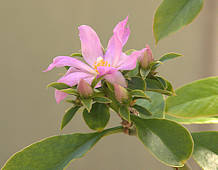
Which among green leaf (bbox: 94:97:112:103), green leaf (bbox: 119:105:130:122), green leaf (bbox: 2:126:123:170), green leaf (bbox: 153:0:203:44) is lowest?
green leaf (bbox: 2:126:123:170)

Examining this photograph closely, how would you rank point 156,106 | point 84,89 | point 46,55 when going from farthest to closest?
point 46,55, point 156,106, point 84,89

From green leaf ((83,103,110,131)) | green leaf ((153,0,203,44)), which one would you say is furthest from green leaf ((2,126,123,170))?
green leaf ((153,0,203,44))

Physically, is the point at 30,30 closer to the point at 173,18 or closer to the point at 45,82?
the point at 45,82

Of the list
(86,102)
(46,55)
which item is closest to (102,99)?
(86,102)

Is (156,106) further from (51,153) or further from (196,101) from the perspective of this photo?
(51,153)

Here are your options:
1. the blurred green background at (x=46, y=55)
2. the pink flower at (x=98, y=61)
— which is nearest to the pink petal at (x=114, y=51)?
the pink flower at (x=98, y=61)

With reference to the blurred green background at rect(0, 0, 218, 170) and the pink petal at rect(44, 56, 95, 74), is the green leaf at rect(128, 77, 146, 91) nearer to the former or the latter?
the pink petal at rect(44, 56, 95, 74)

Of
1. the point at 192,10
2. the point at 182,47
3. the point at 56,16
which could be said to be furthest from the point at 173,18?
the point at 182,47
